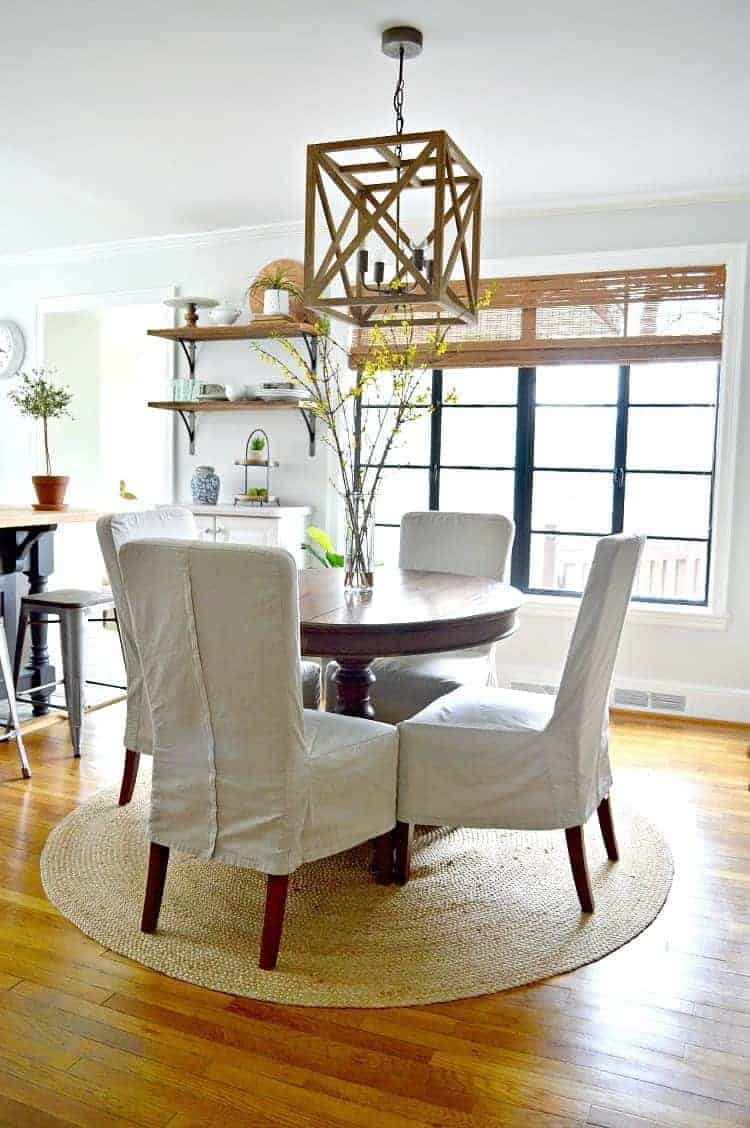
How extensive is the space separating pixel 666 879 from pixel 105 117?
3.31m

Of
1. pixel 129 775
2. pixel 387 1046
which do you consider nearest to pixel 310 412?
pixel 129 775

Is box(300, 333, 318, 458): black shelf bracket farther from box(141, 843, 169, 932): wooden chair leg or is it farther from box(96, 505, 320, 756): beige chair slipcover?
box(141, 843, 169, 932): wooden chair leg

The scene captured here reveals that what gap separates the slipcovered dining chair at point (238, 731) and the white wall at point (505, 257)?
2.62m

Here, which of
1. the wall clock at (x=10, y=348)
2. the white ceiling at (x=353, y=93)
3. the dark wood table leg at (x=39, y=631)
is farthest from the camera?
the wall clock at (x=10, y=348)

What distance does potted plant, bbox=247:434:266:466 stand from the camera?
5035mm

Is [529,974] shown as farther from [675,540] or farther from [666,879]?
[675,540]

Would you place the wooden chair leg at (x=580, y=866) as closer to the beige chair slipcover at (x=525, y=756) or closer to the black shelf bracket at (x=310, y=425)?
the beige chair slipcover at (x=525, y=756)

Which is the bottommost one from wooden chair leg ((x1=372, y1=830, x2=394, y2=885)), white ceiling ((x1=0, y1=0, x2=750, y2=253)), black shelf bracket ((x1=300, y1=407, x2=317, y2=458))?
wooden chair leg ((x1=372, y1=830, x2=394, y2=885))

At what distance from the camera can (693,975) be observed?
2.17 meters

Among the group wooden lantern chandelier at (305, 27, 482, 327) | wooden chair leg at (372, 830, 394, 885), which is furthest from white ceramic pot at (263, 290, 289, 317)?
wooden chair leg at (372, 830, 394, 885)

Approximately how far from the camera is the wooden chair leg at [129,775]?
305cm

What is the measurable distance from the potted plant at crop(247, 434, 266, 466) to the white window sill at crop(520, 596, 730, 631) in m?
1.65

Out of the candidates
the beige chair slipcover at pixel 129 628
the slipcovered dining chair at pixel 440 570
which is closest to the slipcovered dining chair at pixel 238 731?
the beige chair slipcover at pixel 129 628

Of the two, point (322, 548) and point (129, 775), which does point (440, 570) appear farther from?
point (129, 775)
